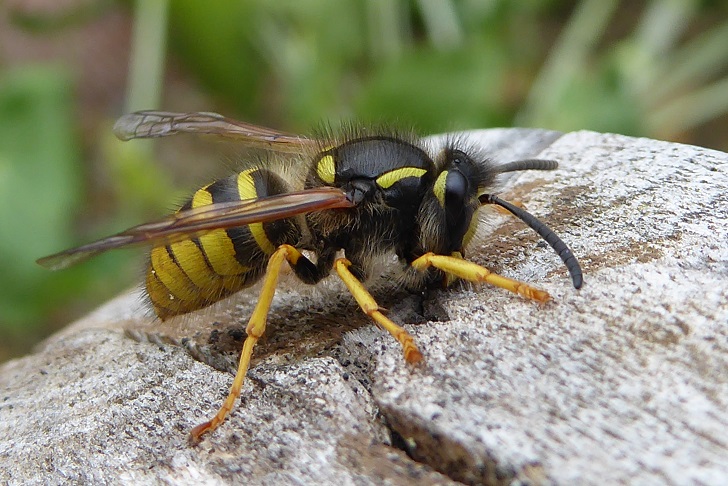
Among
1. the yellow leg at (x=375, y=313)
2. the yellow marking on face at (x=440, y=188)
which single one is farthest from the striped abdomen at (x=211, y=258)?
the yellow marking on face at (x=440, y=188)

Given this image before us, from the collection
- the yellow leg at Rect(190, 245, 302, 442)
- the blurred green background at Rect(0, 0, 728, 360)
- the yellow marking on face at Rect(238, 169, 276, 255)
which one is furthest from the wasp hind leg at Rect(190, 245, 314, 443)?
the blurred green background at Rect(0, 0, 728, 360)

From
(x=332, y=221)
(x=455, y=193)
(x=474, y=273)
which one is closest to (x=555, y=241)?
(x=474, y=273)

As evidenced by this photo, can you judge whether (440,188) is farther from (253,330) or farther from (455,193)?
(253,330)

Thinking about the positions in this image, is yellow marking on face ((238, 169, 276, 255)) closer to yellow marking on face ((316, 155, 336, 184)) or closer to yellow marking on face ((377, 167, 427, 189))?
yellow marking on face ((316, 155, 336, 184))

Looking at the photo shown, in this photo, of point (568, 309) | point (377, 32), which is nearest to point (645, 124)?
point (377, 32)

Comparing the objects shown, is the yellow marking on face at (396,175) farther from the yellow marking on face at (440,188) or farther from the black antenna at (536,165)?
the black antenna at (536,165)

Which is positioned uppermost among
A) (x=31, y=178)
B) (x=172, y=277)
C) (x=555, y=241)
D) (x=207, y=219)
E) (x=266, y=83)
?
(x=555, y=241)
